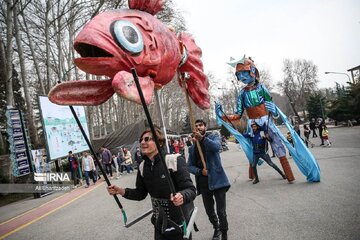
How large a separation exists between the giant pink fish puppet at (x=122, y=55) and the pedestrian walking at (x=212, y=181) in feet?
5.00

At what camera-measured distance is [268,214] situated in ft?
15.0

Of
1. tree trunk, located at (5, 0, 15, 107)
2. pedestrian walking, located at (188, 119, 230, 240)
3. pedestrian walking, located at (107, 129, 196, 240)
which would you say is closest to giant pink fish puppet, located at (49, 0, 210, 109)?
pedestrian walking, located at (107, 129, 196, 240)

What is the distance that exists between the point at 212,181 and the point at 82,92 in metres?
2.13

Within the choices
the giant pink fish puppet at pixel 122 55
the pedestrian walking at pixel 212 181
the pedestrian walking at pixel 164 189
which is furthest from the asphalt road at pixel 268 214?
the giant pink fish puppet at pixel 122 55

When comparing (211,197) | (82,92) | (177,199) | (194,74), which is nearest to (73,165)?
(211,197)

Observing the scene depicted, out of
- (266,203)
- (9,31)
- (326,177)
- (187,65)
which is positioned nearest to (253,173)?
(326,177)

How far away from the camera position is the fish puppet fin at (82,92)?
2.08m

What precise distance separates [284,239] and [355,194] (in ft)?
6.91

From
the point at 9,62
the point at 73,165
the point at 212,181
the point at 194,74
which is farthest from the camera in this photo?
the point at 73,165

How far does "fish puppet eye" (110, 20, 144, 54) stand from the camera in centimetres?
194

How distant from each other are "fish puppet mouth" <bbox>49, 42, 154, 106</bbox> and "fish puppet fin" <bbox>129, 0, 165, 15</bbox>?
0.56 meters

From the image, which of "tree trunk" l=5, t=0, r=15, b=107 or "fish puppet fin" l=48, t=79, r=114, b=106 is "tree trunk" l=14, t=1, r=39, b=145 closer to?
"tree trunk" l=5, t=0, r=15, b=107

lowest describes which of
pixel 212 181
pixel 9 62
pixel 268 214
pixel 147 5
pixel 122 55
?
pixel 268 214

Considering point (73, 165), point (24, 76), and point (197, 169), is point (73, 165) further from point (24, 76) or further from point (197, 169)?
point (197, 169)
